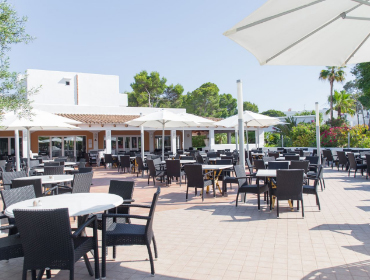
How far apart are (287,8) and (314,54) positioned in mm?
1023

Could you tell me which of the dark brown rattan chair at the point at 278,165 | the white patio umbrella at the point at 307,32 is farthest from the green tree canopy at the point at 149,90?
the white patio umbrella at the point at 307,32

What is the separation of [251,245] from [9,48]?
4.95 meters

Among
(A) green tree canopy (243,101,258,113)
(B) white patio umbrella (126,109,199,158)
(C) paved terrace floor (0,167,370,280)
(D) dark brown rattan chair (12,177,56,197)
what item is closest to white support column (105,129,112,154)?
(B) white patio umbrella (126,109,199,158)

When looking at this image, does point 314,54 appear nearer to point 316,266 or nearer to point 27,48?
point 316,266

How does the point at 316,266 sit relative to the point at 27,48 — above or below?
below

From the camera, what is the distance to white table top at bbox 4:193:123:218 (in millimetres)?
3277

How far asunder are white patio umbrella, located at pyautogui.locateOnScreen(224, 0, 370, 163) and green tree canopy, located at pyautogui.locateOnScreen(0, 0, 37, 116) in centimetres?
395

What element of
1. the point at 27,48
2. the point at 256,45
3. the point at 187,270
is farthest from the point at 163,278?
the point at 27,48

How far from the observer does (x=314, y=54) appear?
376 centimetres

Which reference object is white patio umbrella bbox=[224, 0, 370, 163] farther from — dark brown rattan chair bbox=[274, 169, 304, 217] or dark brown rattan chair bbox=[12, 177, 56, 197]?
dark brown rattan chair bbox=[12, 177, 56, 197]

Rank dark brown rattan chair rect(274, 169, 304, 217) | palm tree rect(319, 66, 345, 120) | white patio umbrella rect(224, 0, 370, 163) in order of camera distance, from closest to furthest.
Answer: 1. white patio umbrella rect(224, 0, 370, 163)
2. dark brown rattan chair rect(274, 169, 304, 217)
3. palm tree rect(319, 66, 345, 120)

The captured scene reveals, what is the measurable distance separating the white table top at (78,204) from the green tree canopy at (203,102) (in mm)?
44675

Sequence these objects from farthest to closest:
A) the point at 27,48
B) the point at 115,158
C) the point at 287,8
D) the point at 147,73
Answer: the point at 147,73 < the point at 115,158 < the point at 27,48 < the point at 287,8

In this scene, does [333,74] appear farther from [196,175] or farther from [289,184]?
[289,184]
